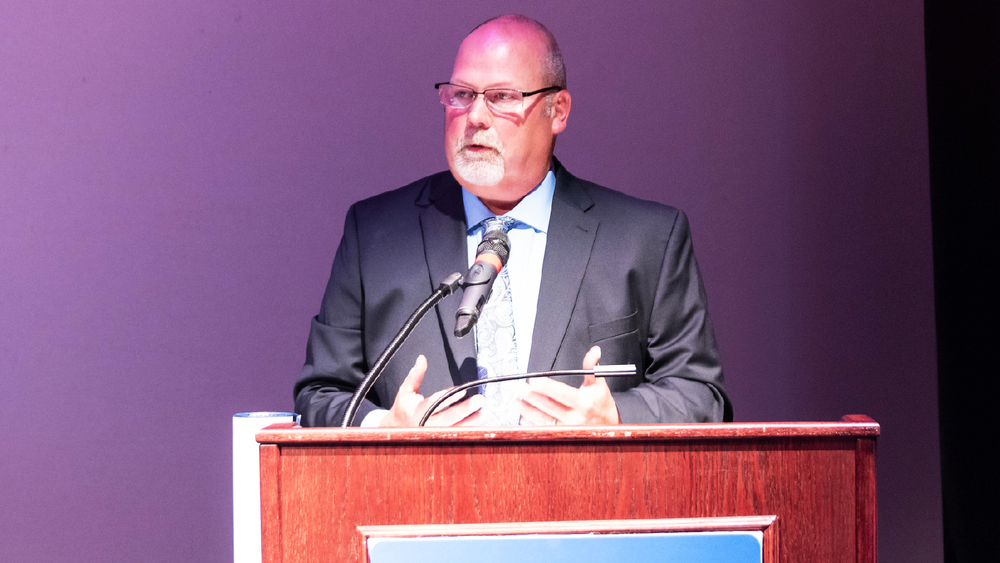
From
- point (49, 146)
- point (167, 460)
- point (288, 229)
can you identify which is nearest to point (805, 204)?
point (288, 229)

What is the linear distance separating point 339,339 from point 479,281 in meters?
0.61

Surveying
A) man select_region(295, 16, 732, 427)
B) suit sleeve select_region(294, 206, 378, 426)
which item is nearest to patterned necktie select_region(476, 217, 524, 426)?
man select_region(295, 16, 732, 427)

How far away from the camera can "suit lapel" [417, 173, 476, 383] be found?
5.19ft

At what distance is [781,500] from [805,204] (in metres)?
1.63

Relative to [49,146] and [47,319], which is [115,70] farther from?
[47,319]

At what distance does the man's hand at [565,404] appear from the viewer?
1.11 meters

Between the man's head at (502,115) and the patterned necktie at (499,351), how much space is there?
15 cm

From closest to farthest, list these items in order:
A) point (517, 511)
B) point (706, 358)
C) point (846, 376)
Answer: point (517, 511) → point (706, 358) → point (846, 376)

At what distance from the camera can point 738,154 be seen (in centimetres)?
240

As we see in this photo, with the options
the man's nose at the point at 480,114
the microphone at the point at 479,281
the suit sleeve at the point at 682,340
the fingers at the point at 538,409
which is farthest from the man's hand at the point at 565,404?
the man's nose at the point at 480,114

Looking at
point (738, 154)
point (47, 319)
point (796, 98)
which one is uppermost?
point (796, 98)

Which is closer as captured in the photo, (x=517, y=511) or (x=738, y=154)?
(x=517, y=511)

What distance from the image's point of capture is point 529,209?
5.69 ft

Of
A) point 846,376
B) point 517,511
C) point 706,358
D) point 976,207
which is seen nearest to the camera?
point 517,511
